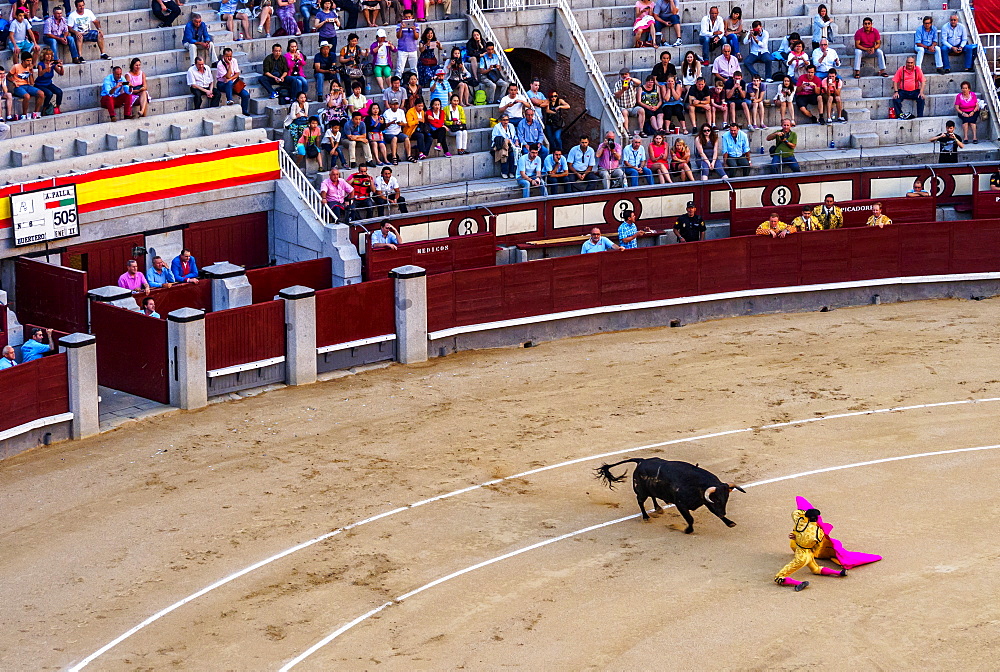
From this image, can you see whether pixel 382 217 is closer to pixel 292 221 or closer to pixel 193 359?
pixel 292 221

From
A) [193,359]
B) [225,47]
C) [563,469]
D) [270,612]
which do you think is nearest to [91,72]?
[225,47]

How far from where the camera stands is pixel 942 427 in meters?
22.7

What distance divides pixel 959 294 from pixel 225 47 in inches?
513

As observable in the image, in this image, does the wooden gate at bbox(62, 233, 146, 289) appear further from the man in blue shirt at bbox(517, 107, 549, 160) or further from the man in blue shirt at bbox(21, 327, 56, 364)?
the man in blue shirt at bbox(517, 107, 549, 160)

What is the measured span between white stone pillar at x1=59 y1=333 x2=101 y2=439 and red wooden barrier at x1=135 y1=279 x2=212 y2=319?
2.65 meters

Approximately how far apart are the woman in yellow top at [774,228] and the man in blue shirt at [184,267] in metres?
9.33

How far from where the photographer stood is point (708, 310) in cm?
2869

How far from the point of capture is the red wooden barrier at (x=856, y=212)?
30.0m

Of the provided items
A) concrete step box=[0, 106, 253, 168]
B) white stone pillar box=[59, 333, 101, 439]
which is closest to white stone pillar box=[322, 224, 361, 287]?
concrete step box=[0, 106, 253, 168]

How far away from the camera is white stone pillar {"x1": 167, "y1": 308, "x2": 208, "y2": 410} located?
23.5m

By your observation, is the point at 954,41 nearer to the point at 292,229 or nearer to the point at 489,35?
the point at 489,35

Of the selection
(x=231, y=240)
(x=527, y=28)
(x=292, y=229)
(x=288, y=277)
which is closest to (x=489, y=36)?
(x=527, y=28)

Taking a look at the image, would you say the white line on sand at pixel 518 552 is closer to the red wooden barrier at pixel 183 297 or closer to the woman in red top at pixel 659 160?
the red wooden barrier at pixel 183 297

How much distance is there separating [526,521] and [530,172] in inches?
458
